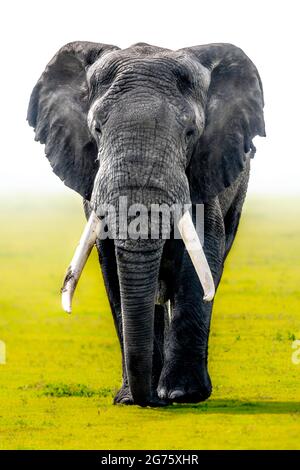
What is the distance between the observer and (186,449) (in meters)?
14.1

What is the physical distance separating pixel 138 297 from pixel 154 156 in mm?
1085

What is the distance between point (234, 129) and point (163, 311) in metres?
1.73

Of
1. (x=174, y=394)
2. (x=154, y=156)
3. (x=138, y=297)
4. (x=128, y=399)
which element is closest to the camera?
(x=138, y=297)

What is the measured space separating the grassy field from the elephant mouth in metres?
1.15

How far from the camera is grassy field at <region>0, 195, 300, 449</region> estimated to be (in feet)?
48.5

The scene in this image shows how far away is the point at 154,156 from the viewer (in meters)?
14.7

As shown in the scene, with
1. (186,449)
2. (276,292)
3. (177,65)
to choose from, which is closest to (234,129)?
(177,65)

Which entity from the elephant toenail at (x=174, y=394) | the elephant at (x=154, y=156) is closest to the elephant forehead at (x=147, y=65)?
the elephant at (x=154, y=156)

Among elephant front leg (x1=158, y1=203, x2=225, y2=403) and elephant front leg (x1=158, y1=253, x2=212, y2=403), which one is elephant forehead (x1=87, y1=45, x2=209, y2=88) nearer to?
elephant front leg (x1=158, y1=203, x2=225, y2=403)

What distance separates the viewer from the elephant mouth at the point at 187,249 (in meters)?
14.7

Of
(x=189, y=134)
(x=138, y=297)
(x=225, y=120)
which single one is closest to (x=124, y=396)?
(x=138, y=297)

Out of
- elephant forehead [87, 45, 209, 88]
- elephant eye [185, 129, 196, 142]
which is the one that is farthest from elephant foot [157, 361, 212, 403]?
elephant forehead [87, 45, 209, 88]

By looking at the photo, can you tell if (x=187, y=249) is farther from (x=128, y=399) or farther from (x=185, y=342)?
(x=128, y=399)

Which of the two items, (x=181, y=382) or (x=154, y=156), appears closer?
(x=154, y=156)
